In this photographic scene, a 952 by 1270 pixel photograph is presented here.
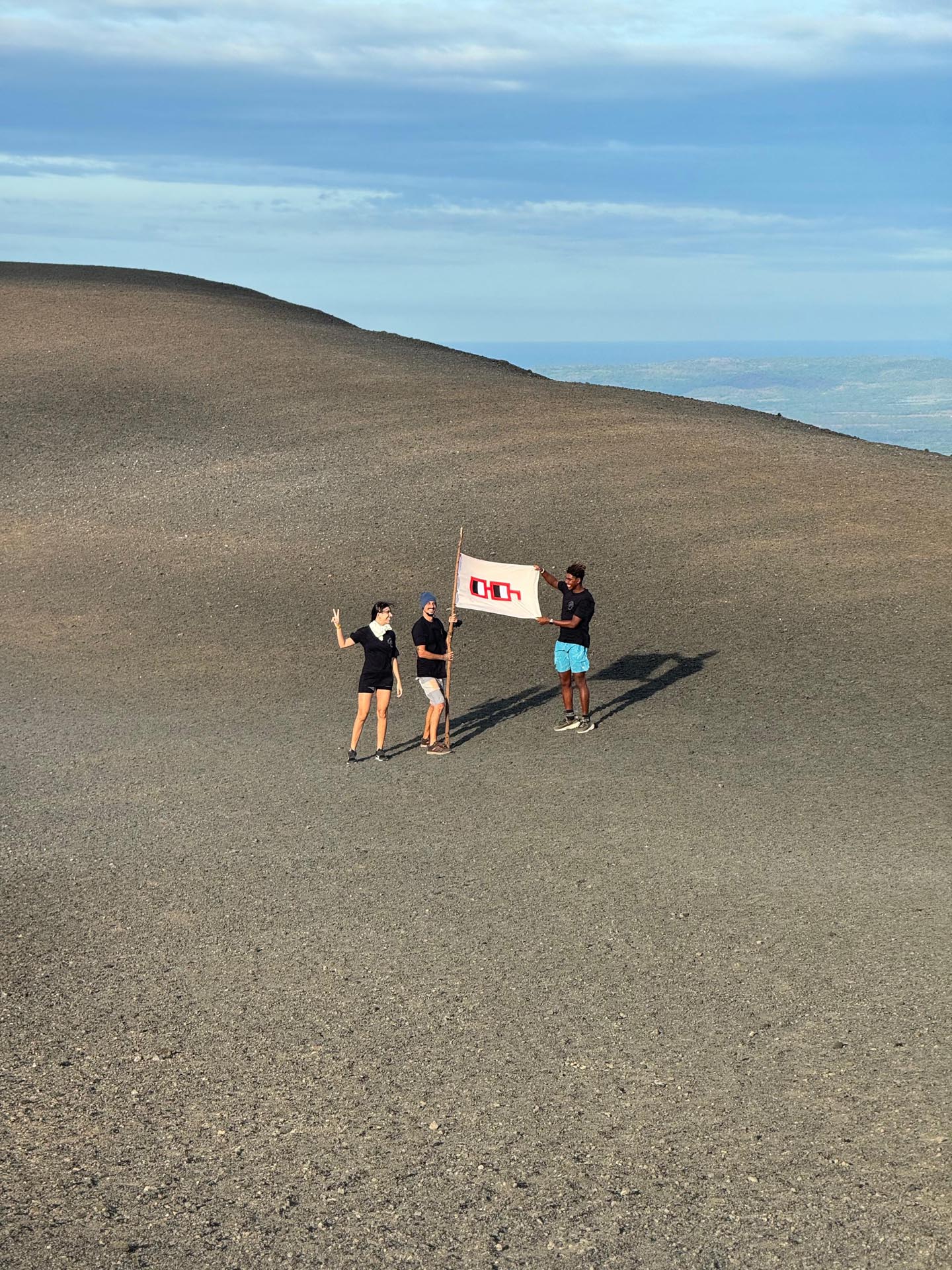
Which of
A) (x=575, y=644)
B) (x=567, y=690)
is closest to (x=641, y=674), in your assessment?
(x=567, y=690)

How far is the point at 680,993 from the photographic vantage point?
26.3 feet

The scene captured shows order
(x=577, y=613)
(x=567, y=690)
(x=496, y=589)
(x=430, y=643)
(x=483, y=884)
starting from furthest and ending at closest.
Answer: (x=567, y=690)
(x=496, y=589)
(x=577, y=613)
(x=430, y=643)
(x=483, y=884)

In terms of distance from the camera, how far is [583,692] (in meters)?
14.4

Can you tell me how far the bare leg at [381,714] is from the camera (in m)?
13.5

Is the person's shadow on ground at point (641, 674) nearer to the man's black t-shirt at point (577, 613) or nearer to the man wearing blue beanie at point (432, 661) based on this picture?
the man's black t-shirt at point (577, 613)

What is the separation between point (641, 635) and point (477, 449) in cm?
982

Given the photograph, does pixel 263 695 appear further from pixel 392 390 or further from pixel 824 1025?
pixel 392 390

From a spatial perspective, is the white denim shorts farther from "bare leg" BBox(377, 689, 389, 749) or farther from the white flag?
the white flag

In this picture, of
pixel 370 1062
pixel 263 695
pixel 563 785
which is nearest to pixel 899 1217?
pixel 370 1062

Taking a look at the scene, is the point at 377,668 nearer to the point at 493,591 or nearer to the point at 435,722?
the point at 435,722

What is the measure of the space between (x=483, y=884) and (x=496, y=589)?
17.5ft

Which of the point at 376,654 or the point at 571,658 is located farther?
the point at 571,658

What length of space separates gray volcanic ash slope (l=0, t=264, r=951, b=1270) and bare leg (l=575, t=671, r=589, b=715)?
1.40 feet

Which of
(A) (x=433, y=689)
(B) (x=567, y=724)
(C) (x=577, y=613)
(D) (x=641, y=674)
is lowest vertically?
(B) (x=567, y=724)
